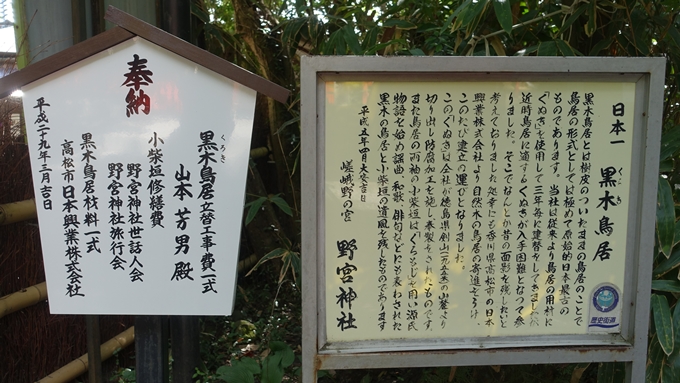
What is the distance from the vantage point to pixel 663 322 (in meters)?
2.02

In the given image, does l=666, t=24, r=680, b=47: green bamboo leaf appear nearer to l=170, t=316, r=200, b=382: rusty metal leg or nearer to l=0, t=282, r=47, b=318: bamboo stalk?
l=170, t=316, r=200, b=382: rusty metal leg

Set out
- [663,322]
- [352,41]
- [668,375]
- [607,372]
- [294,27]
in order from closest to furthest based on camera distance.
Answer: [663,322] < [668,375] < [607,372] < [352,41] < [294,27]

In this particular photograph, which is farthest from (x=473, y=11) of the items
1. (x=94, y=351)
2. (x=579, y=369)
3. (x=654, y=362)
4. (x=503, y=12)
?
(x=94, y=351)

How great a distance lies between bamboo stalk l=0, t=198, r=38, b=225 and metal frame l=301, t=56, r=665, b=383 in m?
1.61

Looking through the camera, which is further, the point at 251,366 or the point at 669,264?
the point at 251,366

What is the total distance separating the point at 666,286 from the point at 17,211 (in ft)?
9.04

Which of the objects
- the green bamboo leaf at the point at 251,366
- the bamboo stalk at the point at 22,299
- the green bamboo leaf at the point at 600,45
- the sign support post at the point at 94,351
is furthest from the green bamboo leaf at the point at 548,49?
the bamboo stalk at the point at 22,299

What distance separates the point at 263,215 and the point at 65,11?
1.91 meters

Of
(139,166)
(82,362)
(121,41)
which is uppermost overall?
(121,41)

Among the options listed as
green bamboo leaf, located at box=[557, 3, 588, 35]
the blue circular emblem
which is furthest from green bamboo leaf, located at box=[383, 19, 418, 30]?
the blue circular emblem

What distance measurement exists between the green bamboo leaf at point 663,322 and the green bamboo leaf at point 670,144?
540mm

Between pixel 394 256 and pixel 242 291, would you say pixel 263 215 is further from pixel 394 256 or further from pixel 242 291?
pixel 394 256

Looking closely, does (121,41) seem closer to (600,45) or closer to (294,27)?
(294,27)

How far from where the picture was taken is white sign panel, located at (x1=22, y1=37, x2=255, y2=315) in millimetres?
1824
